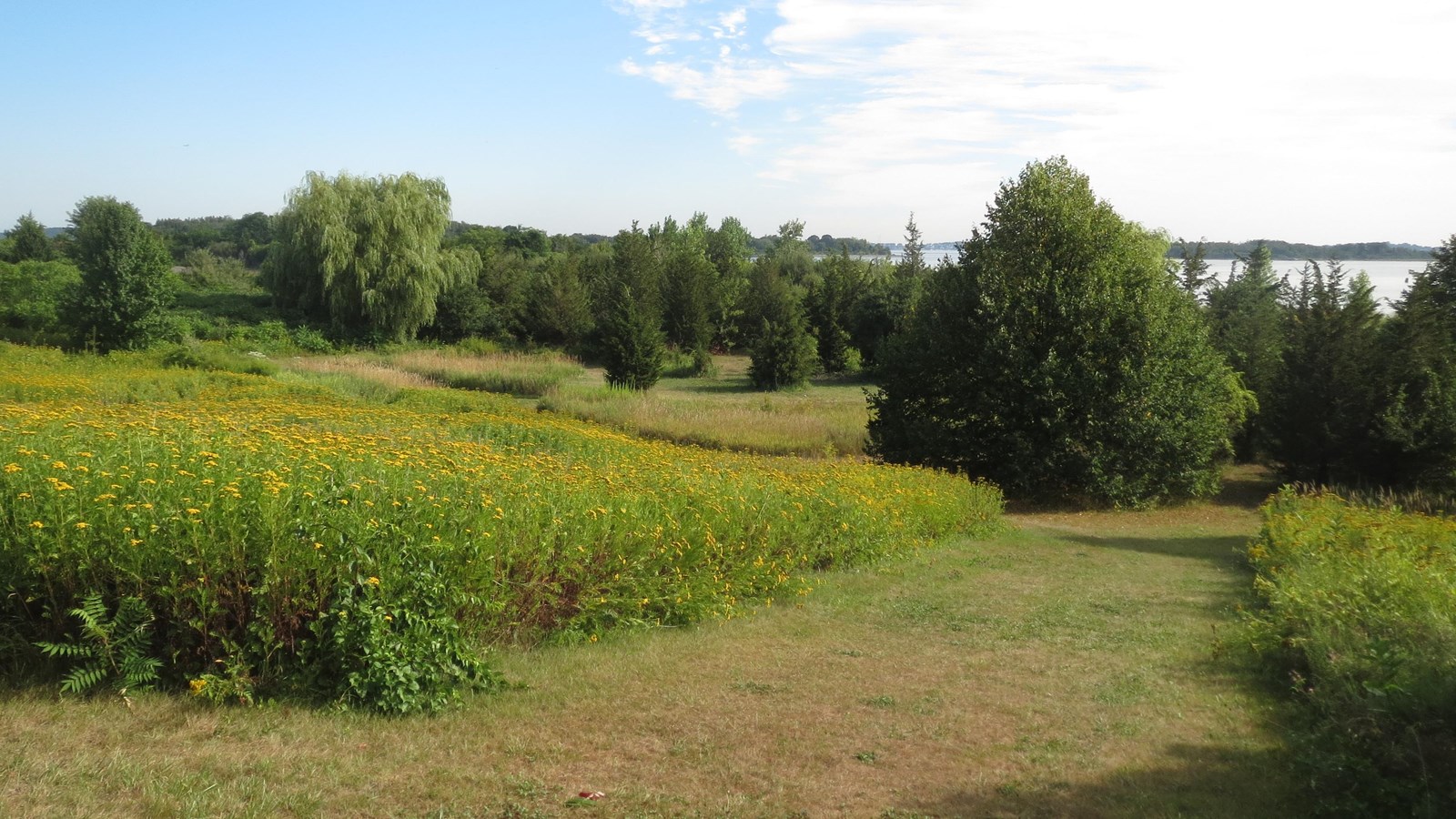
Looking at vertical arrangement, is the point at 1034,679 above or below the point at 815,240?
below

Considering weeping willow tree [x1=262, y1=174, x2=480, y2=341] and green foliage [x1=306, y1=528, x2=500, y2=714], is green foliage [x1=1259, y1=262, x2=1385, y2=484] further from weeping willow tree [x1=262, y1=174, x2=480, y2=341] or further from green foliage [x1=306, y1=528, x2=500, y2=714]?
weeping willow tree [x1=262, y1=174, x2=480, y2=341]

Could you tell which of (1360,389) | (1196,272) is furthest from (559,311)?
(1360,389)

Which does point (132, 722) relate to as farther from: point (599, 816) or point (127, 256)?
point (127, 256)

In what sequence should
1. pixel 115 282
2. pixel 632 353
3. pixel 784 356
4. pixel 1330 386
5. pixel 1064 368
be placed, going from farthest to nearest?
pixel 784 356 → pixel 632 353 → pixel 115 282 → pixel 1330 386 → pixel 1064 368

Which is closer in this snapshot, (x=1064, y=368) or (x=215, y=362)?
(x=1064, y=368)

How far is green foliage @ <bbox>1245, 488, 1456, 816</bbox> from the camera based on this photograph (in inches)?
176

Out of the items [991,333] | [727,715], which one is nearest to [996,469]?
[991,333]

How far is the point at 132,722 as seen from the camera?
5012 millimetres

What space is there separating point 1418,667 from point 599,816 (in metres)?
4.02

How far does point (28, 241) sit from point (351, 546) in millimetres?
71845

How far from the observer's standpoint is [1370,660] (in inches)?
223

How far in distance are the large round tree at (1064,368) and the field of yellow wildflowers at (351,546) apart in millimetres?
11399

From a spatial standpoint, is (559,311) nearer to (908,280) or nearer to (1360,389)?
(908,280)

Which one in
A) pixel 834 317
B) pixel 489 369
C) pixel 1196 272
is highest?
pixel 1196 272
